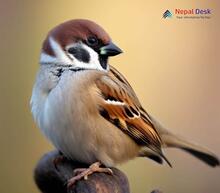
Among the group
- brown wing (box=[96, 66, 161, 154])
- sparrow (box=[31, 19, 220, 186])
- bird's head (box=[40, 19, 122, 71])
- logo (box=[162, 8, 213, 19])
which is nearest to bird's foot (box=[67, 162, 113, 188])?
sparrow (box=[31, 19, 220, 186])

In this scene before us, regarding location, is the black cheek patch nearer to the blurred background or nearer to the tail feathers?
the blurred background

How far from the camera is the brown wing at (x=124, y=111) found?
122 cm

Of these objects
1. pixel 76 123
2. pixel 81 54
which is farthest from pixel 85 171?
pixel 81 54

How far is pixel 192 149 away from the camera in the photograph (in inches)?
55.9

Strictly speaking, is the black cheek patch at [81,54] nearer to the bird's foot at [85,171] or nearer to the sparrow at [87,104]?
the sparrow at [87,104]

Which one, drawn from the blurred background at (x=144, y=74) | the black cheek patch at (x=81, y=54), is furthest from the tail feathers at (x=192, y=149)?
the black cheek patch at (x=81, y=54)

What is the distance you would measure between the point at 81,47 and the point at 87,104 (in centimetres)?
15

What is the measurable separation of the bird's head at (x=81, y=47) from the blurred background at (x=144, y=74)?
0.28 ft

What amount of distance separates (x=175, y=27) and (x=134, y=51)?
5.2 inches

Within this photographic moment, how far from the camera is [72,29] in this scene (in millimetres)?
1255

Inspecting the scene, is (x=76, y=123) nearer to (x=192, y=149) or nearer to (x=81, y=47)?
(x=81, y=47)

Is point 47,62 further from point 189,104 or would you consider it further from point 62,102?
point 189,104

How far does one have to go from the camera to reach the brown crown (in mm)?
1238

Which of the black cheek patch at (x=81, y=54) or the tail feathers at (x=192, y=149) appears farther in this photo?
the tail feathers at (x=192, y=149)
